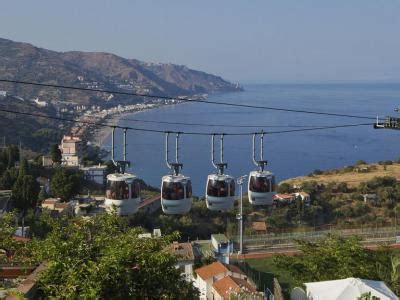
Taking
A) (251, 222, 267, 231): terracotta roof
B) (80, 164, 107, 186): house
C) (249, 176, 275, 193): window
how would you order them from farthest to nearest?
1. (80, 164, 107, 186): house
2. (251, 222, 267, 231): terracotta roof
3. (249, 176, 275, 193): window

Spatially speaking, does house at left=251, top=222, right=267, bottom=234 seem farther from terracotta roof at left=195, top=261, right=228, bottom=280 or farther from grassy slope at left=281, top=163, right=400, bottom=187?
grassy slope at left=281, top=163, right=400, bottom=187

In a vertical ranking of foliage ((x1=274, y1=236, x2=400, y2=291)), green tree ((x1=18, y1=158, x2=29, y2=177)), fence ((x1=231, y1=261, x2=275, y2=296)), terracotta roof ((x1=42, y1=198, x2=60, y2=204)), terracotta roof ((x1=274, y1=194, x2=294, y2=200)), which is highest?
foliage ((x1=274, y1=236, x2=400, y2=291))

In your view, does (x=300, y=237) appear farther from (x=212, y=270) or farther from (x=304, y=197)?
(x=304, y=197)

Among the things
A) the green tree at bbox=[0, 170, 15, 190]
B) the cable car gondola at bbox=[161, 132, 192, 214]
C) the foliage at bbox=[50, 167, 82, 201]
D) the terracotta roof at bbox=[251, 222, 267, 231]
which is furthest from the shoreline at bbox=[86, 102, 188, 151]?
the cable car gondola at bbox=[161, 132, 192, 214]

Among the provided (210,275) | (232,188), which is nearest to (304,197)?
(210,275)

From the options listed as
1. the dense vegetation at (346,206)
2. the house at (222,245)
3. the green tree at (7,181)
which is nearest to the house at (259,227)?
the dense vegetation at (346,206)

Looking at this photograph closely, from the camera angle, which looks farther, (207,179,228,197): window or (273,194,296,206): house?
(273,194,296,206): house

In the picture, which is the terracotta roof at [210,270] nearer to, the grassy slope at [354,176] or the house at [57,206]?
the house at [57,206]
